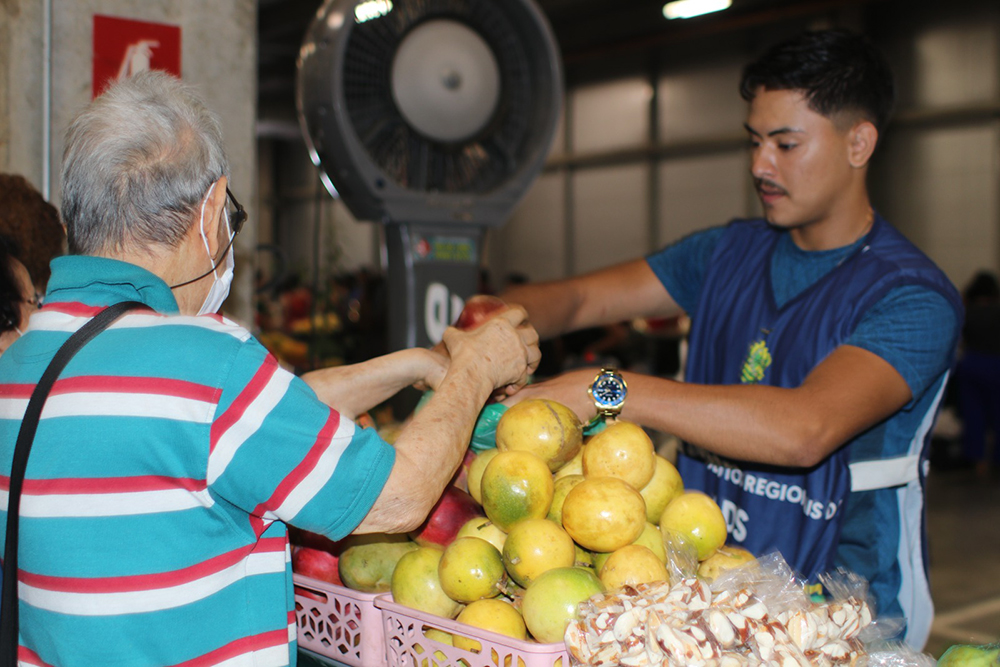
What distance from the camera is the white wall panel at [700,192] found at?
34.9 ft

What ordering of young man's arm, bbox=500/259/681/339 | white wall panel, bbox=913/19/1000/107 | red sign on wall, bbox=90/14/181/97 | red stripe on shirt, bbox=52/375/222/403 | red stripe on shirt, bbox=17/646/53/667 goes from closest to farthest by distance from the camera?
red stripe on shirt, bbox=52/375/222/403 < red stripe on shirt, bbox=17/646/53/667 < young man's arm, bbox=500/259/681/339 < red sign on wall, bbox=90/14/181/97 < white wall panel, bbox=913/19/1000/107

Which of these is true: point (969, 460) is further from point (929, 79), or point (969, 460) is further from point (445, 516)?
point (445, 516)

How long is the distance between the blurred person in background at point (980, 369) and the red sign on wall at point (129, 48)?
660 centimetres

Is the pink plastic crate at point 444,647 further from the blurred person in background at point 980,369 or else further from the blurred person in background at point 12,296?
the blurred person in background at point 980,369

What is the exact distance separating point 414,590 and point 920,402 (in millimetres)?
1044

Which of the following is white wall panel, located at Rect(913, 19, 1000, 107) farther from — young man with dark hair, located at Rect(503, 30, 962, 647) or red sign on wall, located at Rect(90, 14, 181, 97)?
red sign on wall, located at Rect(90, 14, 181, 97)

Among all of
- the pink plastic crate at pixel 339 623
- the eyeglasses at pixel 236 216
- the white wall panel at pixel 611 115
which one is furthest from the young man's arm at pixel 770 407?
the white wall panel at pixel 611 115

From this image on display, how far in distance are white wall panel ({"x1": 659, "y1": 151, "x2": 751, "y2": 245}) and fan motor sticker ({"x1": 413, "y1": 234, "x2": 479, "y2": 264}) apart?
8488mm

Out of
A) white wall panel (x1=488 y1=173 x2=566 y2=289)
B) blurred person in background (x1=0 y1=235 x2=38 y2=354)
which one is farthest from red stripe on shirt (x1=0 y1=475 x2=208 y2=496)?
white wall panel (x1=488 y1=173 x2=566 y2=289)

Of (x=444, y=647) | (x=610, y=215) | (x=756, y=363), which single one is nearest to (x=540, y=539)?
(x=444, y=647)

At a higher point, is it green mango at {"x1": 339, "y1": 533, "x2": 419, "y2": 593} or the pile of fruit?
the pile of fruit

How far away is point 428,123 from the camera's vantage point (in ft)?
7.30

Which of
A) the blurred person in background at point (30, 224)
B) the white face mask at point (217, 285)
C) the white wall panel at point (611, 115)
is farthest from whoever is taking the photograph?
the white wall panel at point (611, 115)

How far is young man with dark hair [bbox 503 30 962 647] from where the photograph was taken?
148cm
